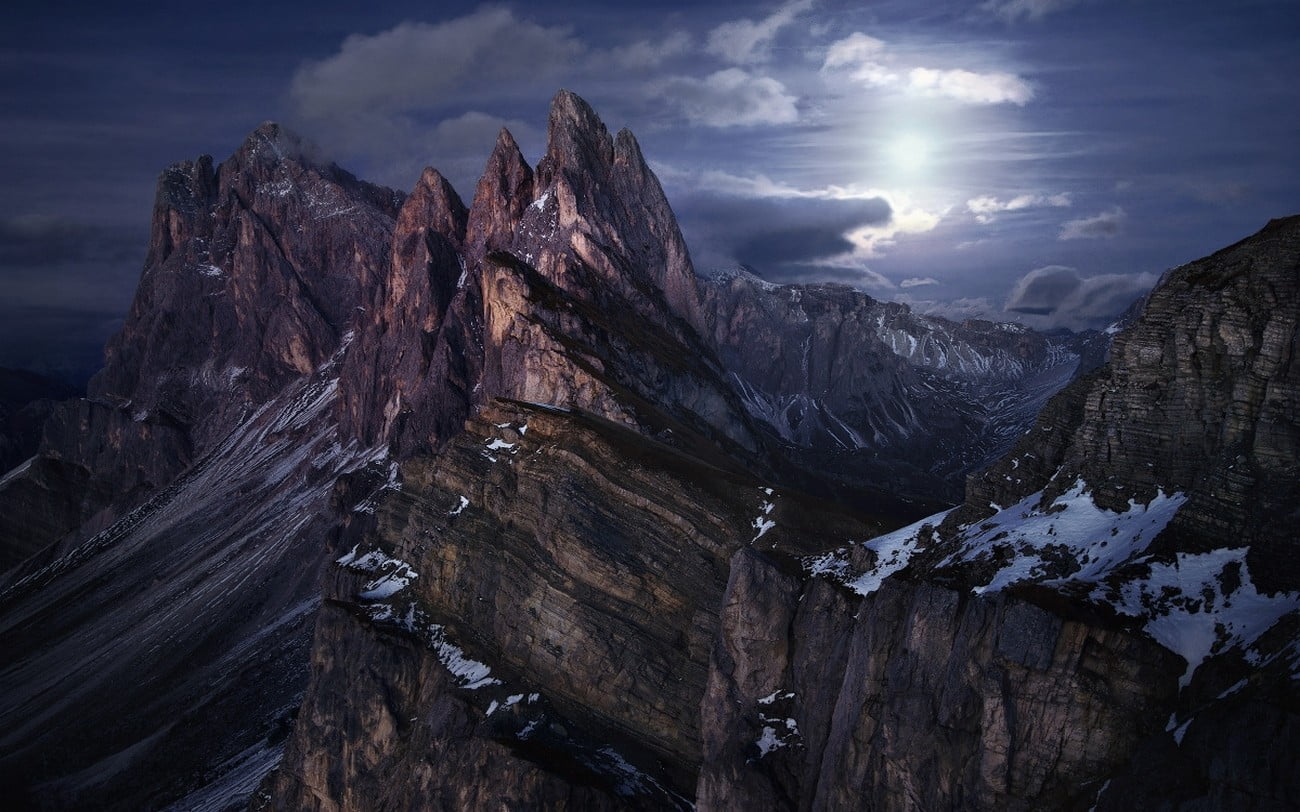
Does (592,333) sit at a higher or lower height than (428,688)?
higher

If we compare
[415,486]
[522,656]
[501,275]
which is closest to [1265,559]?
Answer: [522,656]

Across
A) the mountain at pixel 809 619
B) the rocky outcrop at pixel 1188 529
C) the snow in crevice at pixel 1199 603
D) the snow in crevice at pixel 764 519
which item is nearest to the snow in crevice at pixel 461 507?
the mountain at pixel 809 619

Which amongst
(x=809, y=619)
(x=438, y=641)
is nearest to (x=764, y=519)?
(x=809, y=619)

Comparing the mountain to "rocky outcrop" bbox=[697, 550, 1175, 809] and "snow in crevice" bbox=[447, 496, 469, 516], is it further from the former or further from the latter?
"snow in crevice" bbox=[447, 496, 469, 516]

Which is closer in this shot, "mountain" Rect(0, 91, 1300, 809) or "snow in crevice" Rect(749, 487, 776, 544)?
"mountain" Rect(0, 91, 1300, 809)

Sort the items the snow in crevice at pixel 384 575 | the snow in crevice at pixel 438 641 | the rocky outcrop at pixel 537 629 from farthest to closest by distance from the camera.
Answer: the snow in crevice at pixel 384 575 < the snow in crevice at pixel 438 641 < the rocky outcrop at pixel 537 629

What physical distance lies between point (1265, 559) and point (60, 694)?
221m

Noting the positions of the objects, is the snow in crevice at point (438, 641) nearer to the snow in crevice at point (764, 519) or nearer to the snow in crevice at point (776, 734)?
the snow in crevice at point (764, 519)

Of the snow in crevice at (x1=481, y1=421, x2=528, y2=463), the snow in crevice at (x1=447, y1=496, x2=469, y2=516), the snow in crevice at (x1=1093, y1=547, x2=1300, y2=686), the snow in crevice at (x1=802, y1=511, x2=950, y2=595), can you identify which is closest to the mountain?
the snow in crevice at (x1=1093, y1=547, x2=1300, y2=686)

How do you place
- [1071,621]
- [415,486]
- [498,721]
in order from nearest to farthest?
[1071,621], [498,721], [415,486]

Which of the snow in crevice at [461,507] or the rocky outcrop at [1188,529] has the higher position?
the rocky outcrop at [1188,529]

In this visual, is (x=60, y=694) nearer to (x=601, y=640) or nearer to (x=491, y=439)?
(x=491, y=439)

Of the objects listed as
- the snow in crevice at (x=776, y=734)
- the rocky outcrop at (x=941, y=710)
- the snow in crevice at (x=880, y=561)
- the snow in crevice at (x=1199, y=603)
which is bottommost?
the snow in crevice at (x=776, y=734)

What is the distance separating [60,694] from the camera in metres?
196
